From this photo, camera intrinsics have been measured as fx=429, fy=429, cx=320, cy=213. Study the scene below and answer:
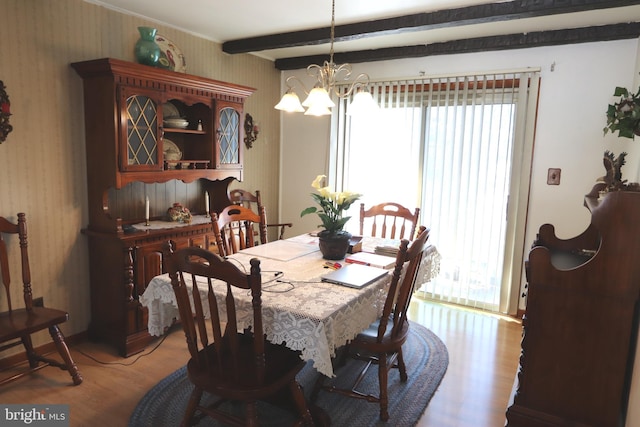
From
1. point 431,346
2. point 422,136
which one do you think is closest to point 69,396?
point 431,346

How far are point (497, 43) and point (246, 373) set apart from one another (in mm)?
3169

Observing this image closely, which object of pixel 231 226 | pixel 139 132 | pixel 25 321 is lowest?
pixel 25 321

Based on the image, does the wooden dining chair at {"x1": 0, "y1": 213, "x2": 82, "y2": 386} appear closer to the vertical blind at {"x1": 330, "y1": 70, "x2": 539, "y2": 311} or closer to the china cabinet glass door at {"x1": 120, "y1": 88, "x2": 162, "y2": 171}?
the china cabinet glass door at {"x1": 120, "y1": 88, "x2": 162, "y2": 171}

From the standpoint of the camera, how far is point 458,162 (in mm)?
3789

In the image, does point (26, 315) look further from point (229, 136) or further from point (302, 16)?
point (302, 16)

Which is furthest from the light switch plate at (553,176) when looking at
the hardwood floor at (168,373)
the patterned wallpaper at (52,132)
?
the patterned wallpaper at (52,132)

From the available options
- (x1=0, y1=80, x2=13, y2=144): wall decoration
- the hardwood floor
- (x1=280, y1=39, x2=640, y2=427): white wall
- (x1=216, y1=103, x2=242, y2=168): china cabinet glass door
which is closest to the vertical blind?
(x1=280, y1=39, x2=640, y2=427): white wall

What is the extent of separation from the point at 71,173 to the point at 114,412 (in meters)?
1.57

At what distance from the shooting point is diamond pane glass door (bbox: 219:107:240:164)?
11.6 feet

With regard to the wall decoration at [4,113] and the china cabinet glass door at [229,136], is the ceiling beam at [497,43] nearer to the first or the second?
the china cabinet glass door at [229,136]

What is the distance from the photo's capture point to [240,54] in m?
4.11

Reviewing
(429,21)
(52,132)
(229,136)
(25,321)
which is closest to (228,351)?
(25,321)

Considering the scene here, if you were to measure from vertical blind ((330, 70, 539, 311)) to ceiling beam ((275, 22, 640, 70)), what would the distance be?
23 cm

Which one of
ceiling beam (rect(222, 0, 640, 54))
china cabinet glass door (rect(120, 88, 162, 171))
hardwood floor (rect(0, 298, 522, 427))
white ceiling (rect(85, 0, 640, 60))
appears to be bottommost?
hardwood floor (rect(0, 298, 522, 427))
